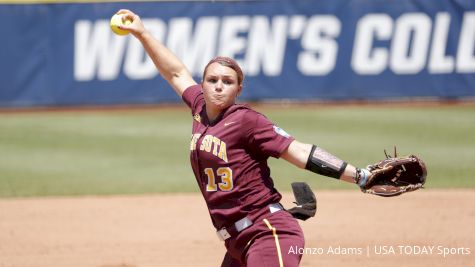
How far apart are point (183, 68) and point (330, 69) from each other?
41.1 ft

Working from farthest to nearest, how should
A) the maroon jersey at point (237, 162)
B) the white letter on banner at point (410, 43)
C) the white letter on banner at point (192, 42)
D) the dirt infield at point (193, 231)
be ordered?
1. the white letter on banner at point (410, 43)
2. the white letter on banner at point (192, 42)
3. the dirt infield at point (193, 231)
4. the maroon jersey at point (237, 162)

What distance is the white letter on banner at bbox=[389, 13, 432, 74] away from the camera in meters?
17.5

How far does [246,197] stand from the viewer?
14.9ft

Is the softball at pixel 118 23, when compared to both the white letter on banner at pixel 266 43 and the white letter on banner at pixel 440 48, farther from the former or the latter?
the white letter on banner at pixel 440 48

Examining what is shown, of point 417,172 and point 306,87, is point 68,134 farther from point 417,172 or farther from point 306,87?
point 417,172

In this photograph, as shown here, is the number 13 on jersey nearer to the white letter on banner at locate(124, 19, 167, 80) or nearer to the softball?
the softball

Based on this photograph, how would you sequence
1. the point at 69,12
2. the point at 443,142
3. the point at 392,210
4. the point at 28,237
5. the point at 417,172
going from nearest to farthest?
the point at 417,172, the point at 28,237, the point at 392,210, the point at 443,142, the point at 69,12

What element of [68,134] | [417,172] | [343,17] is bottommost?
[68,134]

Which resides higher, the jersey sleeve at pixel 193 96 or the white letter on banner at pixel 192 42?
the jersey sleeve at pixel 193 96

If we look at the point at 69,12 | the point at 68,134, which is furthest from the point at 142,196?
the point at 69,12

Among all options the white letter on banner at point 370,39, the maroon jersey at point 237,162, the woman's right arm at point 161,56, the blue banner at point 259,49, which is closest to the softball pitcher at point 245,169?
the maroon jersey at point 237,162

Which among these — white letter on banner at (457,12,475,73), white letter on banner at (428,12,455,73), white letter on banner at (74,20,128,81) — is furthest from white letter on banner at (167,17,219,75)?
white letter on banner at (457,12,475,73)

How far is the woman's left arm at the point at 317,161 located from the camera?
437cm

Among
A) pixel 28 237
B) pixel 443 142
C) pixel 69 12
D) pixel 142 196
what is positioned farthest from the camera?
pixel 69 12
